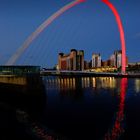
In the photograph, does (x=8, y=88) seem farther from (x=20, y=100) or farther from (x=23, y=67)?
(x=23, y=67)

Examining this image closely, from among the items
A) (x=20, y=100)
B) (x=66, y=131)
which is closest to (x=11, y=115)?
(x=66, y=131)

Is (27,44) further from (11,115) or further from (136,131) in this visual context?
(136,131)

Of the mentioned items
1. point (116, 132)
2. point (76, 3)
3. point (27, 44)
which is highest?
point (76, 3)

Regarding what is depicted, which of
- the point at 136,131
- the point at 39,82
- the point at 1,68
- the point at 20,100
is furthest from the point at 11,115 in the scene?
the point at 1,68

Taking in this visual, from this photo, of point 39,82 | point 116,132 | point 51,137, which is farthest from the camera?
point 39,82

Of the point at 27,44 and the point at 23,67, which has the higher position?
the point at 27,44

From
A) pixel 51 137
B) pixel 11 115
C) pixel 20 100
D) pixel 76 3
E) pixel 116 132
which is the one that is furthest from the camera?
pixel 76 3

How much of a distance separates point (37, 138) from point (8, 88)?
62.4ft

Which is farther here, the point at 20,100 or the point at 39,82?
the point at 39,82

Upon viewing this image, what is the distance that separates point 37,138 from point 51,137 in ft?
4.61

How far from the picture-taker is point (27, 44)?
59000mm

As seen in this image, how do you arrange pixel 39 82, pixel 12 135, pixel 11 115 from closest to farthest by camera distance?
pixel 12 135 < pixel 11 115 < pixel 39 82

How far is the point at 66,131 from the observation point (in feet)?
70.3

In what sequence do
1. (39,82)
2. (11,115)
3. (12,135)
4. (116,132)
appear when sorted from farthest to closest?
(39,82)
(11,115)
(116,132)
(12,135)
